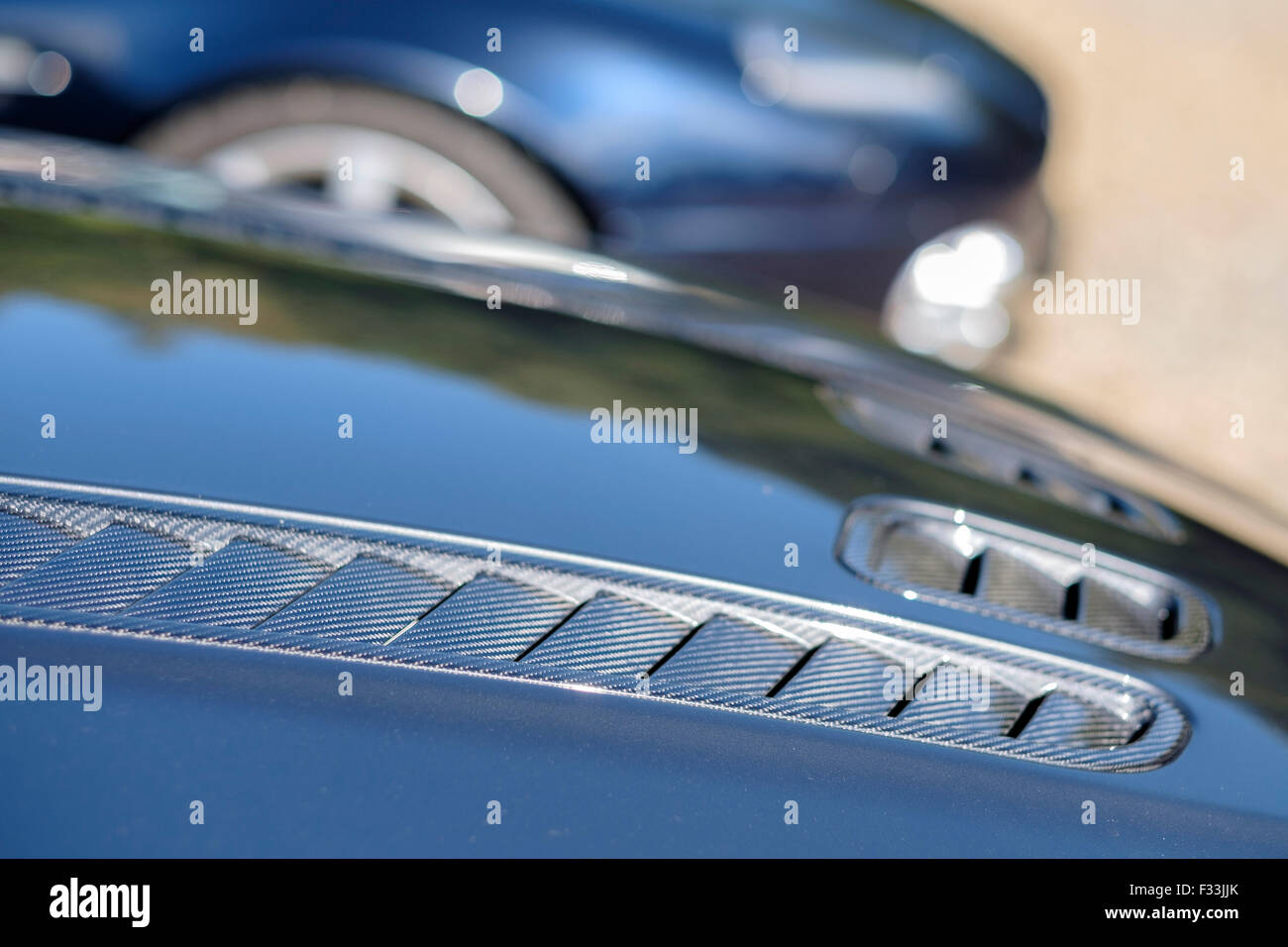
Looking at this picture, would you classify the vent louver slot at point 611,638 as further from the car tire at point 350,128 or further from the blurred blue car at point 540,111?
the car tire at point 350,128

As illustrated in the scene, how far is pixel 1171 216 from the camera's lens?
6.67m

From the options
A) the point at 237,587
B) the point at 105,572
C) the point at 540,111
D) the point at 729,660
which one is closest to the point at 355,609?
the point at 237,587

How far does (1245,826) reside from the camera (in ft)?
3.66

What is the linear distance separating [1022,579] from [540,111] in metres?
2.38

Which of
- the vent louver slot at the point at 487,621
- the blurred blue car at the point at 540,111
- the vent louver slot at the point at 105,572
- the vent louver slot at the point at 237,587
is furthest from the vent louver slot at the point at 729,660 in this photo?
the blurred blue car at the point at 540,111

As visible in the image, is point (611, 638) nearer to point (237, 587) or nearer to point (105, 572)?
point (237, 587)

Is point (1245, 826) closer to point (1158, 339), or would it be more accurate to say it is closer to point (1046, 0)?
point (1158, 339)

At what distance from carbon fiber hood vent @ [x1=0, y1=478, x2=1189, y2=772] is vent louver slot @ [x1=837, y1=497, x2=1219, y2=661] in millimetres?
95

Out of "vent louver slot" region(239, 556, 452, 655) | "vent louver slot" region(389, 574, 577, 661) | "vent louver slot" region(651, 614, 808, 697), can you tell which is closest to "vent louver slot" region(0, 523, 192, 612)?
"vent louver slot" region(239, 556, 452, 655)

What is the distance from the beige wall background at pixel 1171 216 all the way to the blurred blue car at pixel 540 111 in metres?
0.80

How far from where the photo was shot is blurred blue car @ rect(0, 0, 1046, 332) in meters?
3.46

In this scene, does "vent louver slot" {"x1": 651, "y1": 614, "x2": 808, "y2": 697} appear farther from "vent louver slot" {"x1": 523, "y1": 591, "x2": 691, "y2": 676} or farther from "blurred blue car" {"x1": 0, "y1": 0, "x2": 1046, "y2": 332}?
"blurred blue car" {"x1": 0, "y1": 0, "x2": 1046, "y2": 332}

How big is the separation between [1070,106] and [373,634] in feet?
26.3
